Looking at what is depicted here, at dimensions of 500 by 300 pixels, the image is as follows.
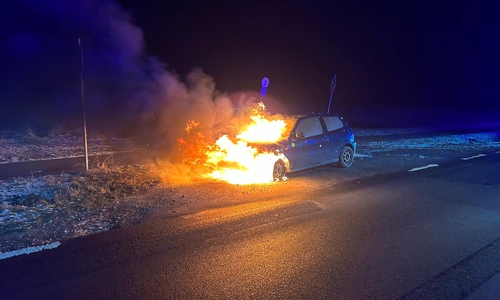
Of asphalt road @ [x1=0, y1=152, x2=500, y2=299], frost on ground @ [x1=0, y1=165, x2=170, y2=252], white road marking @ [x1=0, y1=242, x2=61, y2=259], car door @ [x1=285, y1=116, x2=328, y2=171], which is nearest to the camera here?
asphalt road @ [x1=0, y1=152, x2=500, y2=299]

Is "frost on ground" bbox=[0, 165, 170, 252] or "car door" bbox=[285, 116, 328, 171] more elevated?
"car door" bbox=[285, 116, 328, 171]

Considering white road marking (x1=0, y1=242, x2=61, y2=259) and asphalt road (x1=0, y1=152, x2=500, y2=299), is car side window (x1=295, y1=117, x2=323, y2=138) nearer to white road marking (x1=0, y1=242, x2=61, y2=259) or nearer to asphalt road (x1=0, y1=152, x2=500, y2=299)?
asphalt road (x1=0, y1=152, x2=500, y2=299)

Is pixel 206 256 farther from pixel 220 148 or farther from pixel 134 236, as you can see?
pixel 220 148

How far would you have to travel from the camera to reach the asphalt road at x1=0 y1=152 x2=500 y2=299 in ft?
11.9

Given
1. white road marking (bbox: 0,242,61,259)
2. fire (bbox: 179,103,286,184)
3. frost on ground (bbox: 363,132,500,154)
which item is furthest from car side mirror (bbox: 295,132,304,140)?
frost on ground (bbox: 363,132,500,154)

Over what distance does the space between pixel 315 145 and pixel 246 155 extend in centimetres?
205

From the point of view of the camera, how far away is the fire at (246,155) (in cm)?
854

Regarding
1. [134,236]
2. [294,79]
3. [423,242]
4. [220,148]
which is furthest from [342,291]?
[294,79]

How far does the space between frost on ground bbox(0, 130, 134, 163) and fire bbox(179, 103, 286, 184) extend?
546 cm

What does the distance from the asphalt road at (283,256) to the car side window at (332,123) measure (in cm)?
341

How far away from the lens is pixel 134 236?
195 inches

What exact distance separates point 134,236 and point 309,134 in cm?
570

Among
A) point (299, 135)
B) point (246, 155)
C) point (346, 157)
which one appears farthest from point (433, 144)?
point (246, 155)

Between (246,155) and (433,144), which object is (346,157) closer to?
(246,155)
